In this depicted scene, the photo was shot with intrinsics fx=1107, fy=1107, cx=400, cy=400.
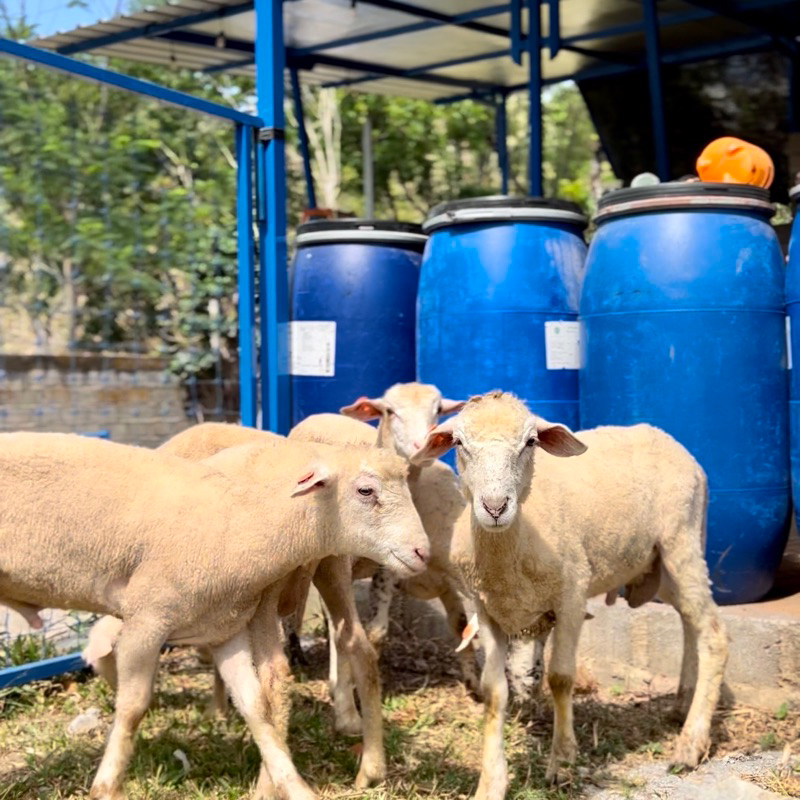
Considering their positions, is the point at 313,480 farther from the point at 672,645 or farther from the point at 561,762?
the point at 672,645

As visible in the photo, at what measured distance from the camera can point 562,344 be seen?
4973mm

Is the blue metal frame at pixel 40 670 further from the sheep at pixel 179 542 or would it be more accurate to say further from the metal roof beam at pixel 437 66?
the metal roof beam at pixel 437 66

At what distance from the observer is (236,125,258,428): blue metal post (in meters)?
5.03

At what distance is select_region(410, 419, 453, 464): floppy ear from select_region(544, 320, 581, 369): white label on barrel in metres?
1.51

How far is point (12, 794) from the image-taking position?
3.42m

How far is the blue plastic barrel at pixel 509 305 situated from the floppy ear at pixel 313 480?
1790mm

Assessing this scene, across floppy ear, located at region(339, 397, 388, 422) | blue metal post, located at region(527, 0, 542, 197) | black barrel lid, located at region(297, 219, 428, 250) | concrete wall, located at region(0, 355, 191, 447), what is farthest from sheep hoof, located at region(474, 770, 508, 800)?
concrete wall, located at region(0, 355, 191, 447)

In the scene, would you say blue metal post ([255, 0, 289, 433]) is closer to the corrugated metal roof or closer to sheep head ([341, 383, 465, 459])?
sheep head ([341, 383, 465, 459])

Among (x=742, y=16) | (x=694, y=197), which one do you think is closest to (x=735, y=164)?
(x=694, y=197)

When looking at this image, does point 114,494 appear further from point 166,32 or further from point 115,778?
point 166,32

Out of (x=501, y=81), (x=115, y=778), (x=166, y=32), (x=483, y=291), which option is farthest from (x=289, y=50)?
(x=115, y=778)

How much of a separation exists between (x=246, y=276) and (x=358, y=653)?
2.00m

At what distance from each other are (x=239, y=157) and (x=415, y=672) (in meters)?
2.44

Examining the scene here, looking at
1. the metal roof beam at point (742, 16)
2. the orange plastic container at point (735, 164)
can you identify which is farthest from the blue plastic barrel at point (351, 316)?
the metal roof beam at point (742, 16)
